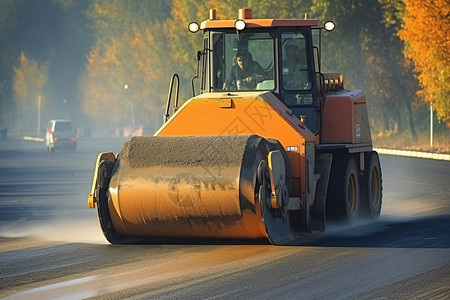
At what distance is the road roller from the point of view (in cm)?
1491

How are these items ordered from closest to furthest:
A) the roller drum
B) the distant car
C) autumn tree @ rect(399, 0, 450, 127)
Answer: the roller drum
autumn tree @ rect(399, 0, 450, 127)
the distant car

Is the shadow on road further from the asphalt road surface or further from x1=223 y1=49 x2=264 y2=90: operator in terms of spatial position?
x1=223 y1=49 x2=264 y2=90: operator

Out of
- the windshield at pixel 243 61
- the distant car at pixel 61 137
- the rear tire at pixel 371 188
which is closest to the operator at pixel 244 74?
the windshield at pixel 243 61

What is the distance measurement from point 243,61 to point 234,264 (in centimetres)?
515

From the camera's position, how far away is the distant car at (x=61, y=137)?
65.6 m

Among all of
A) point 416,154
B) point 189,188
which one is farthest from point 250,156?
point 416,154

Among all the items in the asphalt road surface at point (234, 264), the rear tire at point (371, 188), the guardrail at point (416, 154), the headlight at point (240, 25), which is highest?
the headlight at point (240, 25)

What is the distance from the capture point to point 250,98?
53.8 ft

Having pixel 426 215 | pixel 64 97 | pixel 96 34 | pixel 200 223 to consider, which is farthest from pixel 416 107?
pixel 64 97

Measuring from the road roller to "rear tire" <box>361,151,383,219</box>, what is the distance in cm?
2

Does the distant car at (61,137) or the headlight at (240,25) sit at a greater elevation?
the headlight at (240,25)

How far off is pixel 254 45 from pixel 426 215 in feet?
12.9

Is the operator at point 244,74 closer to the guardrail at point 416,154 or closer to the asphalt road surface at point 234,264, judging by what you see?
the asphalt road surface at point 234,264

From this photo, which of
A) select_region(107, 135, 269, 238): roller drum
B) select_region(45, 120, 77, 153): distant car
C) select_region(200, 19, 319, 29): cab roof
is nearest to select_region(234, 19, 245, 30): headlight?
select_region(200, 19, 319, 29): cab roof
